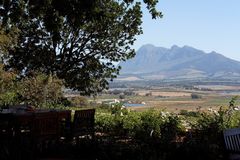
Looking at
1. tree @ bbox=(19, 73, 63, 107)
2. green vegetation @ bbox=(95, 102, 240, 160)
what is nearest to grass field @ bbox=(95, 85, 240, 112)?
tree @ bbox=(19, 73, 63, 107)

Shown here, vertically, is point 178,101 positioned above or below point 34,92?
above

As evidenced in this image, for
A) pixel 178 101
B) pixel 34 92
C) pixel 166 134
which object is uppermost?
pixel 178 101

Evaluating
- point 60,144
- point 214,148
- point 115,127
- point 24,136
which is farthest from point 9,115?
point 115,127

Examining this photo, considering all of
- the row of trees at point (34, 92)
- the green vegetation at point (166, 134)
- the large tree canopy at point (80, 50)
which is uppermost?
the large tree canopy at point (80, 50)

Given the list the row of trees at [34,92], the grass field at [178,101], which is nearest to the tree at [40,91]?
the row of trees at [34,92]

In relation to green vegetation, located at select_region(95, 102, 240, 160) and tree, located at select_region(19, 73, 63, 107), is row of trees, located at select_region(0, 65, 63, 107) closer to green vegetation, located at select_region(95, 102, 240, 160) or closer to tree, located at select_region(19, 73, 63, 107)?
tree, located at select_region(19, 73, 63, 107)

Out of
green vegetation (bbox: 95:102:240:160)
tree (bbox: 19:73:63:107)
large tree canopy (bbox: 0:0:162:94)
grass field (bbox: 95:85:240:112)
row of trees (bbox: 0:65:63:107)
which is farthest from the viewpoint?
Result: grass field (bbox: 95:85:240:112)

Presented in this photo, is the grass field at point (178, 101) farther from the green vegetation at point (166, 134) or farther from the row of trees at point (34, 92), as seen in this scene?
the green vegetation at point (166, 134)

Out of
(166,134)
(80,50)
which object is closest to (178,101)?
(80,50)

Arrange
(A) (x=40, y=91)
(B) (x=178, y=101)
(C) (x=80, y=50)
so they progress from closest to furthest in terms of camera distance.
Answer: (A) (x=40, y=91)
(C) (x=80, y=50)
(B) (x=178, y=101)

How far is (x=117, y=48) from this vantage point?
31094 mm

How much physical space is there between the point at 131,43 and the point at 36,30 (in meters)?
6.21

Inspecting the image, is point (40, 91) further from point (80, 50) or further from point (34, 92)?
point (80, 50)

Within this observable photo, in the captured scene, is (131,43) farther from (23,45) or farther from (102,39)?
(23,45)
